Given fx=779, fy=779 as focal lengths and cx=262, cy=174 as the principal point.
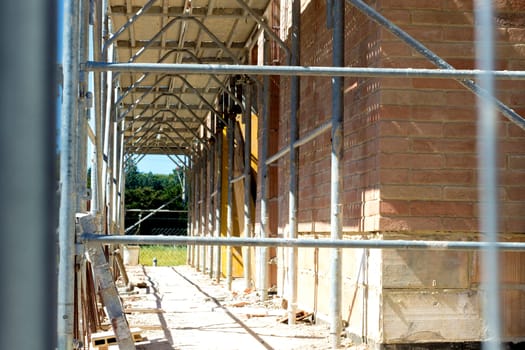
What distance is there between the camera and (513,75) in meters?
4.75

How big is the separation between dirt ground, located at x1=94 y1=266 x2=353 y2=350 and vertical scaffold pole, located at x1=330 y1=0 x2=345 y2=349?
0.43 meters

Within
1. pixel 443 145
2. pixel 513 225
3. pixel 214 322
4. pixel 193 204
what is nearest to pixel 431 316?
pixel 513 225

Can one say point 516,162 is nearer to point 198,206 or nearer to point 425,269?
point 425,269

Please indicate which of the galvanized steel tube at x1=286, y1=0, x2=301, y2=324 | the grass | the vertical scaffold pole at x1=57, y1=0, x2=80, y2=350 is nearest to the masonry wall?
the galvanized steel tube at x1=286, y1=0, x2=301, y2=324

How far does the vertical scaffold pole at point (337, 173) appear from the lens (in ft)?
23.1

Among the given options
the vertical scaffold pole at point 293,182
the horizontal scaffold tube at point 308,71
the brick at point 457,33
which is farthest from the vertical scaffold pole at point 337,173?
the horizontal scaffold tube at point 308,71

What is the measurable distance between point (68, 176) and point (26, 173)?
3.53 metres

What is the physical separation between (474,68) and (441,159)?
2.77 feet

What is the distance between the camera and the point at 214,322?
1012 centimetres

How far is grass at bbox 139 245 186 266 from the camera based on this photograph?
3697 centimetres

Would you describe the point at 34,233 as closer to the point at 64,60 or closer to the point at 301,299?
the point at 64,60

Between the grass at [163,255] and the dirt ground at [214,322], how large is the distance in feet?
70.8

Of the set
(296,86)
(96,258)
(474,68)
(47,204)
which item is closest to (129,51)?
(296,86)

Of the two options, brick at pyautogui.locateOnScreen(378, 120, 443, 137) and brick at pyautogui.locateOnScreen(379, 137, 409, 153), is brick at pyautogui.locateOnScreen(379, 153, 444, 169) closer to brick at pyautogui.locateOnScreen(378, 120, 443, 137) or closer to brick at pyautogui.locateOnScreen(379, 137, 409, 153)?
brick at pyautogui.locateOnScreen(379, 137, 409, 153)
